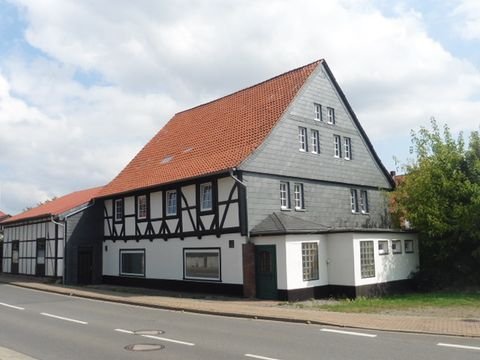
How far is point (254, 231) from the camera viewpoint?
21406 millimetres

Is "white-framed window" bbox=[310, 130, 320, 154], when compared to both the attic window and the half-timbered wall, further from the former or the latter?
the half-timbered wall

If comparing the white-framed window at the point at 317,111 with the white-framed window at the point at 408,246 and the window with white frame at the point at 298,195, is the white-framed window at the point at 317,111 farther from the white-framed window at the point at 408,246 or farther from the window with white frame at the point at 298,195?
the white-framed window at the point at 408,246

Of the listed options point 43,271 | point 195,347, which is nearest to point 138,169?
point 43,271

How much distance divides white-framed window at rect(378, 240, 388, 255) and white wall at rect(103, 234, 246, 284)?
19.3 feet

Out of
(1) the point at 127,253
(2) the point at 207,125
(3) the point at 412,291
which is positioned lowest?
(3) the point at 412,291

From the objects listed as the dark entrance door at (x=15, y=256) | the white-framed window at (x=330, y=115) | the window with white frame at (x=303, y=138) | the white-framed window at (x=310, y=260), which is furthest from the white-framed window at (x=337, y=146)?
the dark entrance door at (x=15, y=256)

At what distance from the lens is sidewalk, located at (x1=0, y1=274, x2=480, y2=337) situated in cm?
1318

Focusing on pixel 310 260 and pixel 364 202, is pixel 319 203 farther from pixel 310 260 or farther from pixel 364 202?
pixel 310 260

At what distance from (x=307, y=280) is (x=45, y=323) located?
10292 millimetres

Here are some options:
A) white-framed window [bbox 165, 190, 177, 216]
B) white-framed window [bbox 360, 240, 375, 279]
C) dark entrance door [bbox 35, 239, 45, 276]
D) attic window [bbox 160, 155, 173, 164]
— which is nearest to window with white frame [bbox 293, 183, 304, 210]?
white-framed window [bbox 360, 240, 375, 279]

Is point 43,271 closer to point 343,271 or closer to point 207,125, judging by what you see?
point 207,125

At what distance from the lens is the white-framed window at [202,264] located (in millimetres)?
22703

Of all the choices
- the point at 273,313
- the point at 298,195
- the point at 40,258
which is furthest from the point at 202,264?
the point at 40,258

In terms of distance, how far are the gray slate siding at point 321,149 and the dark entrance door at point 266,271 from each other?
11.6 feet
